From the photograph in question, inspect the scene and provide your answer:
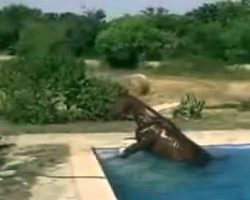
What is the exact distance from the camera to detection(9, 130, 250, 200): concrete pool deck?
8.83 m

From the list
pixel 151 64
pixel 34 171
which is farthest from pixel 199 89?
pixel 34 171

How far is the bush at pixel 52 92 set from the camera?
605 inches

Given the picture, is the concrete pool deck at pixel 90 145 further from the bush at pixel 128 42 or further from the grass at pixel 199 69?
the bush at pixel 128 42

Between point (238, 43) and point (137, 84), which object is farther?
point (238, 43)

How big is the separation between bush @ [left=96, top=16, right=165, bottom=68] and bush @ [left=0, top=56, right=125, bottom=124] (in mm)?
13163

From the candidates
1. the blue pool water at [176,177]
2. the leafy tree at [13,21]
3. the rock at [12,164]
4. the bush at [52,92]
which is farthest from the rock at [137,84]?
the leafy tree at [13,21]

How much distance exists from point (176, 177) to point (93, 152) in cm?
145

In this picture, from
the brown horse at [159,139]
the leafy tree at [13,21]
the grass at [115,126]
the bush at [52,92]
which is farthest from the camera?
the leafy tree at [13,21]

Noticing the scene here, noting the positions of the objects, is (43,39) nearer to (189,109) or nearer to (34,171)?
(189,109)

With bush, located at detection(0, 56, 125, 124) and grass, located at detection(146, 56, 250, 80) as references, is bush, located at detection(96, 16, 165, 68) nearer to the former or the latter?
grass, located at detection(146, 56, 250, 80)

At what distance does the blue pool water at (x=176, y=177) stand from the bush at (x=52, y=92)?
12.2 feet

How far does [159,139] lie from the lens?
1138 centimetres

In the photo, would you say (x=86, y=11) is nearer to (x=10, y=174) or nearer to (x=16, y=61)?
(x=16, y=61)

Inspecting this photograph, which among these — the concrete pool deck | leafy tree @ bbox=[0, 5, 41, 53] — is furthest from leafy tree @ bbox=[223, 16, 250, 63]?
the concrete pool deck
